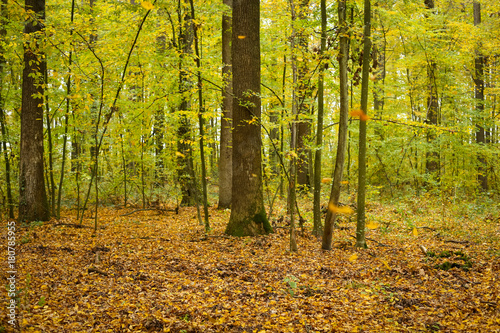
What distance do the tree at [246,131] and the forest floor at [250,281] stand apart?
0.57 metres

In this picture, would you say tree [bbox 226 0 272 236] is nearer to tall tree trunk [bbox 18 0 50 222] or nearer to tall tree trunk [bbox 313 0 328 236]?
tall tree trunk [bbox 313 0 328 236]

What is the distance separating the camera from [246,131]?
7.22 metres

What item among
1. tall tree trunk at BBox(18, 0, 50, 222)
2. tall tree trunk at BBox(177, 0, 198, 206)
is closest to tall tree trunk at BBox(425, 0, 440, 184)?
tall tree trunk at BBox(177, 0, 198, 206)

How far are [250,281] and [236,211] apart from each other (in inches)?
98.7

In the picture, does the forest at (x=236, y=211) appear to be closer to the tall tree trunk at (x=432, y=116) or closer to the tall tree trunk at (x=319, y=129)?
the tall tree trunk at (x=319, y=129)

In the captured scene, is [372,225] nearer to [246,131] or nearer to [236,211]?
[236,211]

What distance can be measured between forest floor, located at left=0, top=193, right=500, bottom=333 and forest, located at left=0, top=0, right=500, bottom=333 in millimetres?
33

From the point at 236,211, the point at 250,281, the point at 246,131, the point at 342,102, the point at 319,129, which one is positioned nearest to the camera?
the point at 250,281

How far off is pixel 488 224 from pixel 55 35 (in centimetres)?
1173

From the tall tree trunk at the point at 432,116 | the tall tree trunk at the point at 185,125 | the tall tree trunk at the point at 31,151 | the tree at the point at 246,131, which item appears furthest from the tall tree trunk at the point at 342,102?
the tall tree trunk at the point at 31,151

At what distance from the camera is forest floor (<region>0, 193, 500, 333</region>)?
12.0 feet

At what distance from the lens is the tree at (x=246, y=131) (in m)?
7.22

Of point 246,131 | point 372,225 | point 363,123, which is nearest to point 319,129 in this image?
point 363,123

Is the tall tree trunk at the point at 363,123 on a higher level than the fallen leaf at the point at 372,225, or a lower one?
higher
